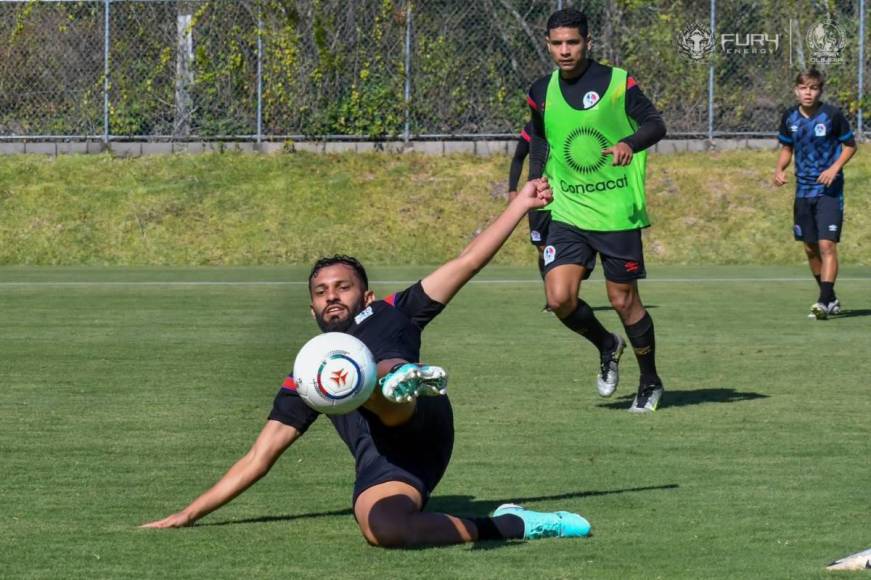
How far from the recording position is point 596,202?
955 cm

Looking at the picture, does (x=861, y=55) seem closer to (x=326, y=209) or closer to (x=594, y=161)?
(x=326, y=209)

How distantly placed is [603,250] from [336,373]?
4.37m

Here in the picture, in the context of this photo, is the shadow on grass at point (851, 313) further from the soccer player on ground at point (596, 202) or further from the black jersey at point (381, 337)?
the black jersey at point (381, 337)

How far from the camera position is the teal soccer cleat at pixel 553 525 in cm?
588

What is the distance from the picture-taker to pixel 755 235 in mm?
22750

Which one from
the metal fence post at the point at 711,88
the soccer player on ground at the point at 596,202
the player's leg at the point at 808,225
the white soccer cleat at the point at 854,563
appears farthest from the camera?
the metal fence post at the point at 711,88

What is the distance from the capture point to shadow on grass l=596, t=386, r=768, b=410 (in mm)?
9570

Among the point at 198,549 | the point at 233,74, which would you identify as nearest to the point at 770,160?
the point at 233,74

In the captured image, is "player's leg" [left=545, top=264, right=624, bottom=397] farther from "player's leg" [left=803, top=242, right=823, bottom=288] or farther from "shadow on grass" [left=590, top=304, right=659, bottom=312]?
"player's leg" [left=803, top=242, right=823, bottom=288]

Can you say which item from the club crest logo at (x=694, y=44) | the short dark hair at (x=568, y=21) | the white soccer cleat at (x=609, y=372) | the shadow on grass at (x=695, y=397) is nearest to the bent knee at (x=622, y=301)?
the white soccer cleat at (x=609, y=372)

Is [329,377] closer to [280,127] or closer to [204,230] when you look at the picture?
[204,230]

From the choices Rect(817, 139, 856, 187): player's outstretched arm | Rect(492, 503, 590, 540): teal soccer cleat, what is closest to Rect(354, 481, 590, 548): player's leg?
Rect(492, 503, 590, 540): teal soccer cleat

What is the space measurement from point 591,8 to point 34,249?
9676 millimetres

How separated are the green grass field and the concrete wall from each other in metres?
10.4
